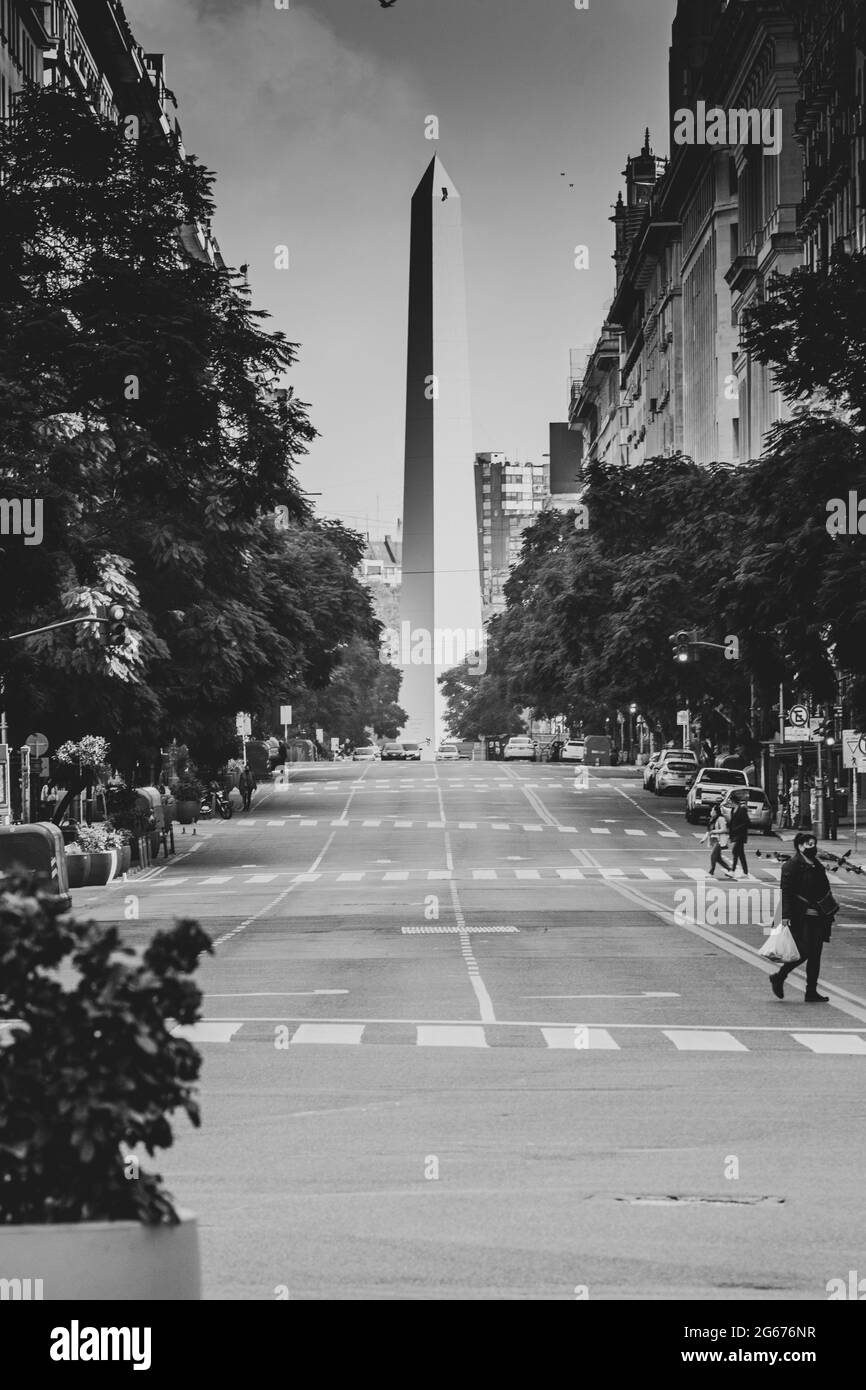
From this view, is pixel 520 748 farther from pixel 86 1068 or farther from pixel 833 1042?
pixel 86 1068

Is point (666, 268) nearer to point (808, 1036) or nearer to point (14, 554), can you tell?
point (14, 554)

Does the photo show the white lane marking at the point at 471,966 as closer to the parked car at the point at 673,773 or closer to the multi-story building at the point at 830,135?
the multi-story building at the point at 830,135

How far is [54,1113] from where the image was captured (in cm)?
647

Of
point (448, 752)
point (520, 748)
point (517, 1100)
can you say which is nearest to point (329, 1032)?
point (517, 1100)

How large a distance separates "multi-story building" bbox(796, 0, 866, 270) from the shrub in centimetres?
5164

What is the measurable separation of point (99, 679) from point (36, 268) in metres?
16.2

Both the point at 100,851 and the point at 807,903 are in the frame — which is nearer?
the point at 807,903

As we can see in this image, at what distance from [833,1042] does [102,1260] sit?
1513cm

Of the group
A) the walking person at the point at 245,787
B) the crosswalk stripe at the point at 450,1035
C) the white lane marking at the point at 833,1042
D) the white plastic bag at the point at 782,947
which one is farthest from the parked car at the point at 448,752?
the white lane marking at the point at 833,1042

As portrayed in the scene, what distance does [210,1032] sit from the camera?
68.0 feet

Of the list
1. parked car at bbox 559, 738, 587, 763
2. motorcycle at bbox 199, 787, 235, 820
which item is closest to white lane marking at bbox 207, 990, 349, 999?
motorcycle at bbox 199, 787, 235, 820

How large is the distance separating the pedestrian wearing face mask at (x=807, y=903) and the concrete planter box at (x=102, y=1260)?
58.3ft

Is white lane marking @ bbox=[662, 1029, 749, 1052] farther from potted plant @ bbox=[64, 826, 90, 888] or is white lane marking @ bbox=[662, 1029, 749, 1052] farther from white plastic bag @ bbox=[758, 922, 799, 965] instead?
potted plant @ bbox=[64, 826, 90, 888]
